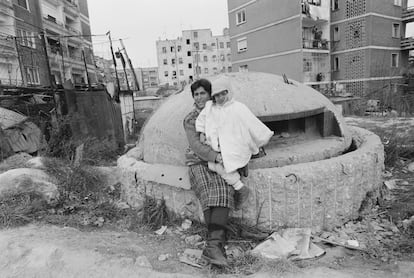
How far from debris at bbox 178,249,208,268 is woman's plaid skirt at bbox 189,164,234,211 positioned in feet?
1.35

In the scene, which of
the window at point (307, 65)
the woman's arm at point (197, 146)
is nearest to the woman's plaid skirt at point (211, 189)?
the woman's arm at point (197, 146)

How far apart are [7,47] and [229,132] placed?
18.6 m

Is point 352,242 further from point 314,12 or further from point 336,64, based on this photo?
point 336,64

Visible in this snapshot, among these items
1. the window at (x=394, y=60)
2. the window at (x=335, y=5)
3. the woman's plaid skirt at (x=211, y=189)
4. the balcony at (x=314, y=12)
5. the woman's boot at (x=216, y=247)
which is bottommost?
the woman's boot at (x=216, y=247)

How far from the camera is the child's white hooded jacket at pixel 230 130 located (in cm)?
268

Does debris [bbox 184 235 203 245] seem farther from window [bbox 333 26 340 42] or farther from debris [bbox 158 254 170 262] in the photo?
window [bbox 333 26 340 42]

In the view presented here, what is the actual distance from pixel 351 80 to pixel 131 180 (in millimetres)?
21221

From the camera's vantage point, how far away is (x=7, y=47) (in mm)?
16469

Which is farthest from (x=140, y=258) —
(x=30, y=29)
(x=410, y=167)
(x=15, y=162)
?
(x=30, y=29)

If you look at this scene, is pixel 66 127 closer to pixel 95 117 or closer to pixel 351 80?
pixel 95 117

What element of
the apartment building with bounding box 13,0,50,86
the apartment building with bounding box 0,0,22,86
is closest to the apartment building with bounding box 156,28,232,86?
the apartment building with bounding box 13,0,50,86

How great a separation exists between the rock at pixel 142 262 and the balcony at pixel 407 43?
84.2ft

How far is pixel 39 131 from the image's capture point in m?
7.05

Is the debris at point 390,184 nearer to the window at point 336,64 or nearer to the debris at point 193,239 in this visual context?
the debris at point 193,239
